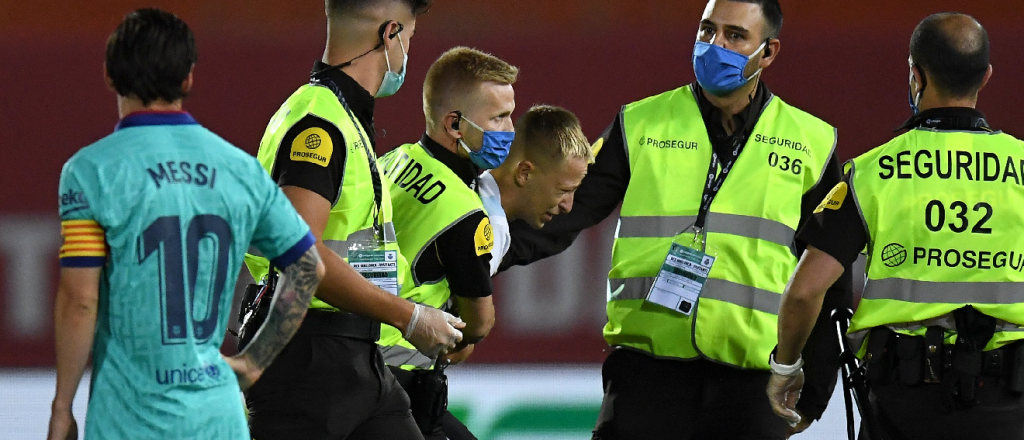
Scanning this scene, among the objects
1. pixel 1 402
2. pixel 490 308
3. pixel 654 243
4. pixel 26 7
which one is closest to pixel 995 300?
pixel 654 243

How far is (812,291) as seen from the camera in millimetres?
2871

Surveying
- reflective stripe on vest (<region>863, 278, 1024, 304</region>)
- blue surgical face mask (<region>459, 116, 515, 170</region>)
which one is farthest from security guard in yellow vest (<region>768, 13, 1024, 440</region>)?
blue surgical face mask (<region>459, 116, 515, 170</region>)

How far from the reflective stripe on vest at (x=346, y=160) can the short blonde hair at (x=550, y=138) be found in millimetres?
1001

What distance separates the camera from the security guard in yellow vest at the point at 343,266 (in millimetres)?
2439

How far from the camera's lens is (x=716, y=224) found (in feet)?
10.8

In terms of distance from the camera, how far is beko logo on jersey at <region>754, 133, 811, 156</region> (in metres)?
3.36

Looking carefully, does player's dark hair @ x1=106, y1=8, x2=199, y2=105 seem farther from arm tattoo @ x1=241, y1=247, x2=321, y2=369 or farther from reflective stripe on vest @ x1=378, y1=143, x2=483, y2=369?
reflective stripe on vest @ x1=378, y1=143, x2=483, y2=369

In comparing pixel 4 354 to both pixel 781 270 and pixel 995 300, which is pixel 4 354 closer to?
pixel 781 270

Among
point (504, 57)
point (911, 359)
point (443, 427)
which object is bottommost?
point (443, 427)

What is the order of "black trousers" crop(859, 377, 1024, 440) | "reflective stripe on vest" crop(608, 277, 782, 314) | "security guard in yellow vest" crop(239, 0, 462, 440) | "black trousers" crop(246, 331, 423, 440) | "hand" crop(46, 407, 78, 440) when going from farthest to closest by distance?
"reflective stripe on vest" crop(608, 277, 782, 314)
"black trousers" crop(859, 377, 1024, 440)
"black trousers" crop(246, 331, 423, 440)
"security guard in yellow vest" crop(239, 0, 462, 440)
"hand" crop(46, 407, 78, 440)

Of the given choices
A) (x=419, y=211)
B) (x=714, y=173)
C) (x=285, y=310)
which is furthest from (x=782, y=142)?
(x=285, y=310)

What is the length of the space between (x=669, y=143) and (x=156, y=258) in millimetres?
1728

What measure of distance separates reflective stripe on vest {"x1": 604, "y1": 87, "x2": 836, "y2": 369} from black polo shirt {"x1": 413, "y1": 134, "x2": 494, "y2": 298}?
0.53 meters

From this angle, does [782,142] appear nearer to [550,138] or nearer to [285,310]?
[550,138]
